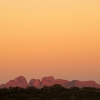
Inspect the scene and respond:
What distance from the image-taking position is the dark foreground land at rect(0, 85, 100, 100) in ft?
152

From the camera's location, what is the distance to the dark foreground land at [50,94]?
152 ft

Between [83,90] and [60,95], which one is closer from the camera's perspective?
[60,95]

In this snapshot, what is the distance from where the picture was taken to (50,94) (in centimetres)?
4900

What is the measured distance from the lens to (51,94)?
4897 centimetres

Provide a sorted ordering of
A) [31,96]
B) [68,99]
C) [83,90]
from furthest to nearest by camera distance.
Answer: [83,90]
[31,96]
[68,99]

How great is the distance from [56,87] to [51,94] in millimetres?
4596

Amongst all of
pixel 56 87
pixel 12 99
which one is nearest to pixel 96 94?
pixel 56 87

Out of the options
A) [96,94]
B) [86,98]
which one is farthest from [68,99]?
[96,94]

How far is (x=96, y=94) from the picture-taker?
4866cm

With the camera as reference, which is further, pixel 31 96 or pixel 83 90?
pixel 83 90

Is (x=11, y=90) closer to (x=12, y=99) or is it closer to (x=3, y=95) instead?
(x=3, y=95)

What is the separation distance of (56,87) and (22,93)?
5406mm

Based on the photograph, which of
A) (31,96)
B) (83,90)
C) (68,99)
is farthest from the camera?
(83,90)

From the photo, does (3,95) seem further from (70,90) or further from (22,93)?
(70,90)
